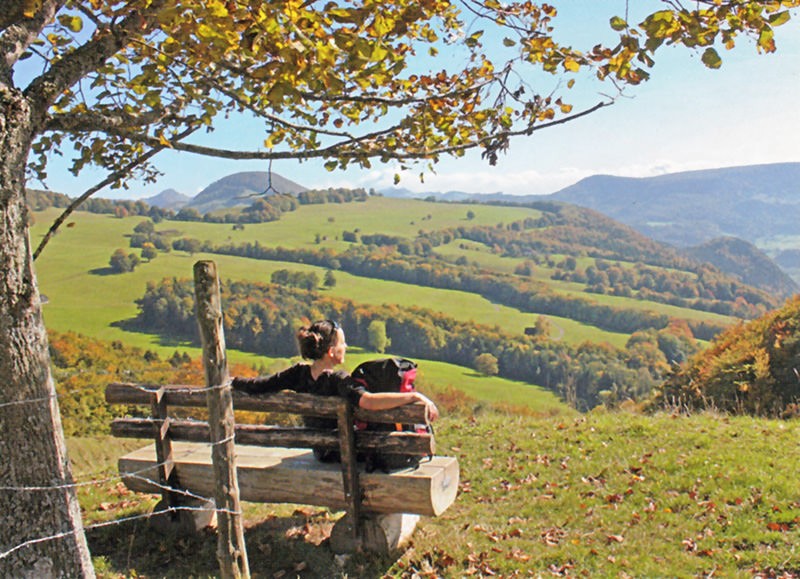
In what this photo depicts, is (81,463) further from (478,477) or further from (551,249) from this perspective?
(551,249)

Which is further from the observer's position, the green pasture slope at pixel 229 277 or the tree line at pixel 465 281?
the tree line at pixel 465 281

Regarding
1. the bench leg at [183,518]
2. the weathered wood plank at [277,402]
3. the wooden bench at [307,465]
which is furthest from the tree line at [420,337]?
the weathered wood plank at [277,402]

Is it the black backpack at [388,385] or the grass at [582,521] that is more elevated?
the black backpack at [388,385]

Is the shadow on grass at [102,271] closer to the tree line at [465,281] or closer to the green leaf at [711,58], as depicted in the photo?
the tree line at [465,281]

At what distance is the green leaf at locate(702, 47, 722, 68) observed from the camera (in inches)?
201

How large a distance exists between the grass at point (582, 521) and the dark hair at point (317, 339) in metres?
1.97

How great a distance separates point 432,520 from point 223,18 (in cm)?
559

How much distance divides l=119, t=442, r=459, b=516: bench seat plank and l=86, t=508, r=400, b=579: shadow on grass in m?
0.53

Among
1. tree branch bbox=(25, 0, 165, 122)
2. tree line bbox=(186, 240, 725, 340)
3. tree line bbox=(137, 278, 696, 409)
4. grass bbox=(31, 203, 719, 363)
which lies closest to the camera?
tree branch bbox=(25, 0, 165, 122)

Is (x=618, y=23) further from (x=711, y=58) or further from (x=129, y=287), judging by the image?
(x=129, y=287)

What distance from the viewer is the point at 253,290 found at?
9869 cm

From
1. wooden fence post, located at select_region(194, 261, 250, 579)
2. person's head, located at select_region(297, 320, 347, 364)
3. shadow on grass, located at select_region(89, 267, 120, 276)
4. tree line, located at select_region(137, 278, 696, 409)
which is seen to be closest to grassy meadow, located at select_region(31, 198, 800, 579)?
wooden fence post, located at select_region(194, 261, 250, 579)

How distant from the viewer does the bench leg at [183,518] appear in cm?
696

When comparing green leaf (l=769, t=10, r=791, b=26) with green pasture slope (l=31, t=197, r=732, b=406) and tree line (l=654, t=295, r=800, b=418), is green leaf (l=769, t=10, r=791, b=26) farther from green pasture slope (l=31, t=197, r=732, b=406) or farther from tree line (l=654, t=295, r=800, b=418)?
green pasture slope (l=31, t=197, r=732, b=406)
